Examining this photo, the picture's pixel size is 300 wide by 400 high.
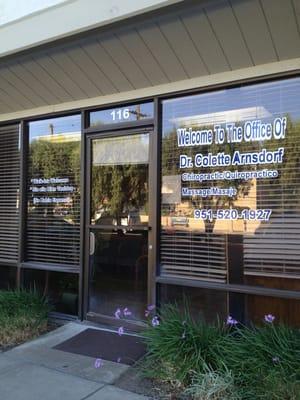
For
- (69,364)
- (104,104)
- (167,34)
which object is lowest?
(69,364)

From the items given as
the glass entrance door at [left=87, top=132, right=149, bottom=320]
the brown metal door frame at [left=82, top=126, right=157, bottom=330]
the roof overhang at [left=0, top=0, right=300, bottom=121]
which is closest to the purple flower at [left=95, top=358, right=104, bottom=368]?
the brown metal door frame at [left=82, top=126, right=157, bottom=330]

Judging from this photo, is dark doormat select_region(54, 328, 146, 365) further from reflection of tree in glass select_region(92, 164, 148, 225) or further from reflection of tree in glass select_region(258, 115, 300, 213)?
reflection of tree in glass select_region(258, 115, 300, 213)

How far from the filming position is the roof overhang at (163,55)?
14.9 feet

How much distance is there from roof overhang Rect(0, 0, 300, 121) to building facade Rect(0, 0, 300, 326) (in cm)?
1

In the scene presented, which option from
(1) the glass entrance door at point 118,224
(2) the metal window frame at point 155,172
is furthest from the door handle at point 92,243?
(2) the metal window frame at point 155,172

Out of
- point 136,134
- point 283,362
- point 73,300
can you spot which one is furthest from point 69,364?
point 136,134

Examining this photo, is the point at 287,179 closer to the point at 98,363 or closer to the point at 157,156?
the point at 157,156

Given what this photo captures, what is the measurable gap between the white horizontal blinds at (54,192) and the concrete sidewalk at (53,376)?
145cm

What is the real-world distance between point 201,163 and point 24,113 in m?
3.07

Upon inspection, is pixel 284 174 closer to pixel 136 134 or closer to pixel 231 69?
pixel 231 69

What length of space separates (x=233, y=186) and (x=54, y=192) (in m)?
2.75

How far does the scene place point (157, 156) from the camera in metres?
5.74

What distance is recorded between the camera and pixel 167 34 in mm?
4941

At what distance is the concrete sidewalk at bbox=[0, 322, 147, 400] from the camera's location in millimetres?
Answer: 4297
